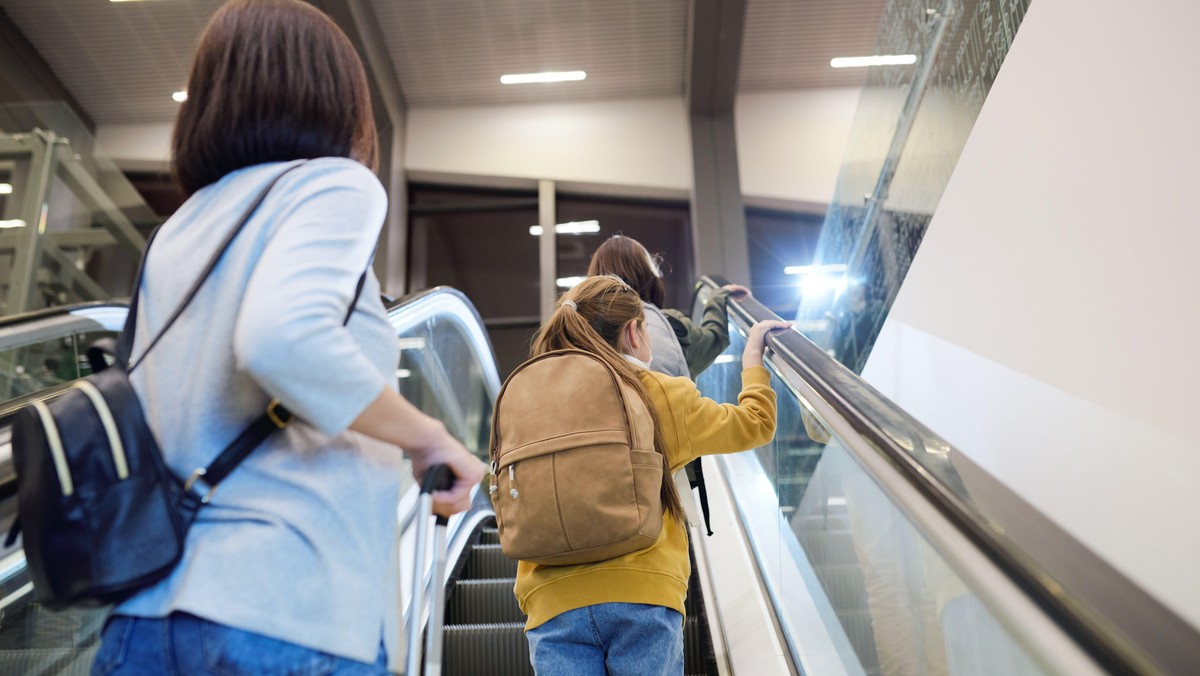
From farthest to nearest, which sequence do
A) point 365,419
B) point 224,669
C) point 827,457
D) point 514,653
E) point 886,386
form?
point 886,386
point 514,653
point 827,457
point 365,419
point 224,669

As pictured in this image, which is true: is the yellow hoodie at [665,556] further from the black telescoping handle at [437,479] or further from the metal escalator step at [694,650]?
the metal escalator step at [694,650]

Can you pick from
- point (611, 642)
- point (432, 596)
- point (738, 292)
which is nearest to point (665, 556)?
point (611, 642)

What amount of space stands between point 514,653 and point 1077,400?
7.10 feet

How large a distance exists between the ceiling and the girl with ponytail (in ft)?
28.6

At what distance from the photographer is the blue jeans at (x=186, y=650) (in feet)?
3.16

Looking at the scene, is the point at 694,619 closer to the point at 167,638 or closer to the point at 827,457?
the point at 827,457

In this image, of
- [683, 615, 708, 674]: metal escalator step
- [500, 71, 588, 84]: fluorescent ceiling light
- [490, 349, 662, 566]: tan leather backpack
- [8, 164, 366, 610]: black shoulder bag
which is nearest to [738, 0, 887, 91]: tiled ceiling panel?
[500, 71, 588, 84]: fluorescent ceiling light

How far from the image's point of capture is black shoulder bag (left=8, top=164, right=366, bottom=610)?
0.94 m

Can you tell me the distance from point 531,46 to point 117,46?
16.0ft

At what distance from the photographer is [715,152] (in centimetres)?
1115

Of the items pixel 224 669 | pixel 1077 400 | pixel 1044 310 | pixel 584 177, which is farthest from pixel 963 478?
pixel 584 177

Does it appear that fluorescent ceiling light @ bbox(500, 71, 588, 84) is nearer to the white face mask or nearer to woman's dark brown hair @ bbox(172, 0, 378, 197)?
the white face mask

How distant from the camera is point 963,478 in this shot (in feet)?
4.93

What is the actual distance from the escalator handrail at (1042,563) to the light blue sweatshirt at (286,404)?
0.78 metres
